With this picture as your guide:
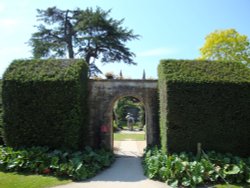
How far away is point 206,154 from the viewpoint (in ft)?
35.1

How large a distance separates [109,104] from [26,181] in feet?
18.9

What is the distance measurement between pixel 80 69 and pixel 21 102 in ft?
8.76

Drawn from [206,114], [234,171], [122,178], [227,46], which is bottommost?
[122,178]

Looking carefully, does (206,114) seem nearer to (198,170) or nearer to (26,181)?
(198,170)

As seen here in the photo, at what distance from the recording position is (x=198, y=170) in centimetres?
930

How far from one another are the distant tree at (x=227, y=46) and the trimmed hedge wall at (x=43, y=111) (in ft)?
56.9

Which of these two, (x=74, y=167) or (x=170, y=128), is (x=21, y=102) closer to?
(x=74, y=167)

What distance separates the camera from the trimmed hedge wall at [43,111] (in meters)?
11.5

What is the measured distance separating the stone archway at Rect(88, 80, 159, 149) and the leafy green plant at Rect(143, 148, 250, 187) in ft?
12.8

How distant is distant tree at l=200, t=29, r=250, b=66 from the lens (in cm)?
2522

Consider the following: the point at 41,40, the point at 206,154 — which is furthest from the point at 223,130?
the point at 41,40

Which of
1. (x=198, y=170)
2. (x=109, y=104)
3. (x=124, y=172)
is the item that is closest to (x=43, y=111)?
(x=109, y=104)

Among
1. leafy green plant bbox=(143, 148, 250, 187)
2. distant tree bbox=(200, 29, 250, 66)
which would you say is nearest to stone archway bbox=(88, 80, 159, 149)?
leafy green plant bbox=(143, 148, 250, 187)

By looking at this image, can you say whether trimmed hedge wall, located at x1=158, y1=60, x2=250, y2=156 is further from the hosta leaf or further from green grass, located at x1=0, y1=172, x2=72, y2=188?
green grass, located at x1=0, y1=172, x2=72, y2=188
